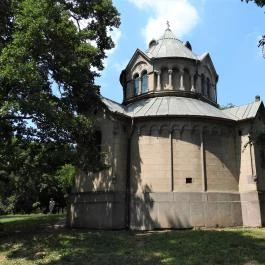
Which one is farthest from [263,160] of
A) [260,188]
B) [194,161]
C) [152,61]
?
[152,61]

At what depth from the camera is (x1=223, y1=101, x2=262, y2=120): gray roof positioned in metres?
25.3

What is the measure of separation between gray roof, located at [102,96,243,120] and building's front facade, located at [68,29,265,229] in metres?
0.07

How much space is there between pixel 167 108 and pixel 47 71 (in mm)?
8632

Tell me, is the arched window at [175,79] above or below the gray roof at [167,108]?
above

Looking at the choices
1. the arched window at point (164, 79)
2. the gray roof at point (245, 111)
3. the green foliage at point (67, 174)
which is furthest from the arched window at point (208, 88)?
the green foliage at point (67, 174)

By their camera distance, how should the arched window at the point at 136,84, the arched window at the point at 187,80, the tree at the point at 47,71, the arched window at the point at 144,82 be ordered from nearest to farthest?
the tree at the point at 47,71, the arched window at the point at 187,80, the arched window at the point at 144,82, the arched window at the point at 136,84

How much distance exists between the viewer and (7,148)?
2045cm

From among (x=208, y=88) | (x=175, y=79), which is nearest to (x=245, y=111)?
(x=208, y=88)

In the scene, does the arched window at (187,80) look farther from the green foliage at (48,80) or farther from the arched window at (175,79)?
the green foliage at (48,80)

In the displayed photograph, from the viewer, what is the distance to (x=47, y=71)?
64.0 feet

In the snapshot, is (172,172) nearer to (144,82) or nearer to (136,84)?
(144,82)

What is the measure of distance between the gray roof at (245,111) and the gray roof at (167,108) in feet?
0.93

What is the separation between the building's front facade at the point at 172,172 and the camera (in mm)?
22547

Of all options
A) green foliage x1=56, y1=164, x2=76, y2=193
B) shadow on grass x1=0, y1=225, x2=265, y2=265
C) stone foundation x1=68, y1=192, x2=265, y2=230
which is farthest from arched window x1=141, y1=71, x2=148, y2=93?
shadow on grass x1=0, y1=225, x2=265, y2=265
